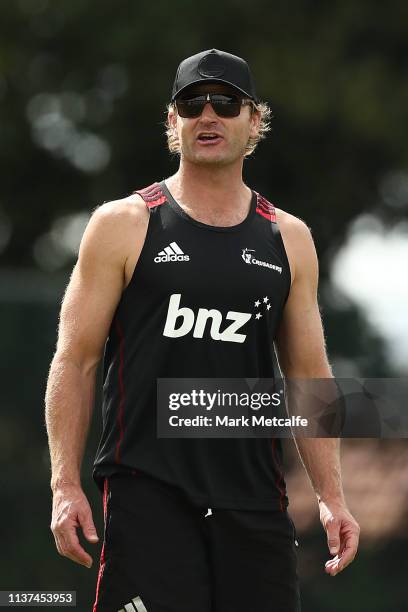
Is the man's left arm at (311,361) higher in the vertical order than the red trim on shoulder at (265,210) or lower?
lower

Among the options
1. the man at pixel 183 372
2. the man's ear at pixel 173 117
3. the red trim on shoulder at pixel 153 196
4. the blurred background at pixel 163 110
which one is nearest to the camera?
the man at pixel 183 372

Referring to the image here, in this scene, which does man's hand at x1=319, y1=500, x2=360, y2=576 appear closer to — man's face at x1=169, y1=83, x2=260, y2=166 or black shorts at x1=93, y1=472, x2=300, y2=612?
black shorts at x1=93, y1=472, x2=300, y2=612

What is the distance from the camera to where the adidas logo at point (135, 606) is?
4.53 metres

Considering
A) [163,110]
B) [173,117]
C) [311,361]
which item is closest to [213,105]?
[173,117]

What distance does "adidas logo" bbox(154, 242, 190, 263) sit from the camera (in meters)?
4.75

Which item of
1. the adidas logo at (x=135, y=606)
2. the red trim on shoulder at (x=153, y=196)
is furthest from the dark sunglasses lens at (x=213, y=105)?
the adidas logo at (x=135, y=606)

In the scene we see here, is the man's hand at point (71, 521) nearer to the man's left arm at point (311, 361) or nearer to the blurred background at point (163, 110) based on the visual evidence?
the man's left arm at point (311, 361)

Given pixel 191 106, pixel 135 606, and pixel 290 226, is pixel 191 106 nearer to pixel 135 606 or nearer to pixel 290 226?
pixel 290 226

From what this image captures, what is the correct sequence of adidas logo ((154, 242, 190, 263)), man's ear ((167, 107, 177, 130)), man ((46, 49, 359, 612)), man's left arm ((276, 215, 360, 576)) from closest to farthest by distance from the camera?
man ((46, 49, 359, 612))
adidas logo ((154, 242, 190, 263))
man's left arm ((276, 215, 360, 576))
man's ear ((167, 107, 177, 130))

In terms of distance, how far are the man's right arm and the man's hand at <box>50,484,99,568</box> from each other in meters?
0.02

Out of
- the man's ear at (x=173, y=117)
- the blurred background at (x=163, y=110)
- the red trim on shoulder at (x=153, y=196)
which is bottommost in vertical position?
the red trim on shoulder at (x=153, y=196)

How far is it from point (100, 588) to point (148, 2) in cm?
1147

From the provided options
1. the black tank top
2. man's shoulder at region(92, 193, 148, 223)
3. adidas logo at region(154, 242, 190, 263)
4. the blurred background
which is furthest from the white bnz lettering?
the blurred background

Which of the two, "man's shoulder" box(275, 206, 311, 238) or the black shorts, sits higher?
"man's shoulder" box(275, 206, 311, 238)
